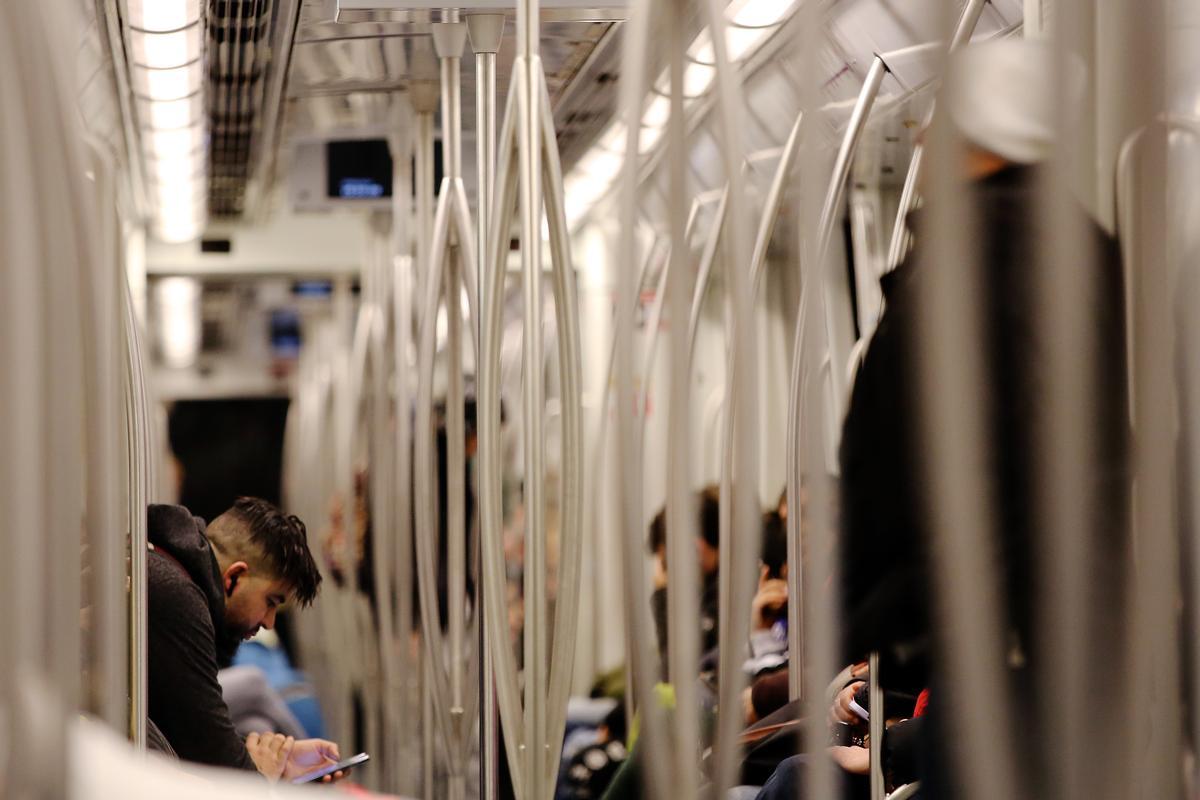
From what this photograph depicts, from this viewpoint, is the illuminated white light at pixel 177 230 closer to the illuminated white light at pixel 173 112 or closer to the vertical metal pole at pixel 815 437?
the illuminated white light at pixel 173 112

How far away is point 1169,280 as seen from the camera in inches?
44.6

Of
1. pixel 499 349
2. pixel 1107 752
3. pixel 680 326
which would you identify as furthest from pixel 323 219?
pixel 1107 752

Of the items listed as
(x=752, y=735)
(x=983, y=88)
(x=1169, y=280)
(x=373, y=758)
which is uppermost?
(x=983, y=88)

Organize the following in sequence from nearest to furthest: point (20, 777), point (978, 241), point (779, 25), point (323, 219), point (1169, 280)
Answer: point (20, 777) → point (978, 241) → point (1169, 280) → point (779, 25) → point (323, 219)

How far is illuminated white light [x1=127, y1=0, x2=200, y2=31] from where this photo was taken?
3938 mm

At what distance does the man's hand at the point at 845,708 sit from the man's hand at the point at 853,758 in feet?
0.25

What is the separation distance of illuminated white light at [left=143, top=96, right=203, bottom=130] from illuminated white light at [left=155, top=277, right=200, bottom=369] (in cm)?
265

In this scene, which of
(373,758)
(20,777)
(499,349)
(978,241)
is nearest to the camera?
(20,777)

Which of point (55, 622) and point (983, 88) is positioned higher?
point (983, 88)

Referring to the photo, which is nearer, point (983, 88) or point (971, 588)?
point (971, 588)

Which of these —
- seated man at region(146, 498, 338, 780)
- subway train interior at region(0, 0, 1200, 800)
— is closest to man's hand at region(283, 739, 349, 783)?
subway train interior at region(0, 0, 1200, 800)

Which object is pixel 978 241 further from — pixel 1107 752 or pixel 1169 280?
A: pixel 1107 752

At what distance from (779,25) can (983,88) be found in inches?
103

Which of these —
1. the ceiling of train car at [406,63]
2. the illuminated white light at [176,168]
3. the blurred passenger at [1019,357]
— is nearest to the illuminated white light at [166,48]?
the ceiling of train car at [406,63]
